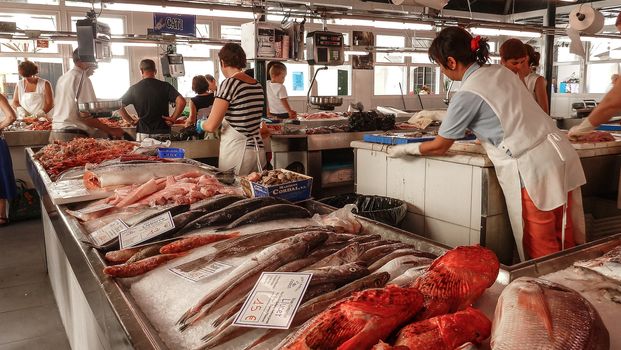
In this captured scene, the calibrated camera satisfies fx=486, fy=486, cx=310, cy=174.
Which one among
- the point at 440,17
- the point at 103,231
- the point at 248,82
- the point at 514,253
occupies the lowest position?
the point at 514,253

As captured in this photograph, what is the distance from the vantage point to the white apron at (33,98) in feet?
29.1

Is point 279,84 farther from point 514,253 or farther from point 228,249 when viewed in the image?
point 228,249

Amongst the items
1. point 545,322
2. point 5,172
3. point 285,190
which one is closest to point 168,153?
point 285,190

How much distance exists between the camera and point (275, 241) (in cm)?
182

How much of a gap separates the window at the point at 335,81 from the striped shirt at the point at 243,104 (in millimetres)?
11433

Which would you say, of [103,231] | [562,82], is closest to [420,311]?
[103,231]

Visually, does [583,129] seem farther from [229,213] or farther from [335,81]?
[335,81]

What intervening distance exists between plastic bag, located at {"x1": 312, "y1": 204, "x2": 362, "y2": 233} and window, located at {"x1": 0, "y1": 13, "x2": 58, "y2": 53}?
1159 cm

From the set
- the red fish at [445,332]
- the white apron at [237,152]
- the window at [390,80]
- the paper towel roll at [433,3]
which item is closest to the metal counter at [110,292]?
the red fish at [445,332]

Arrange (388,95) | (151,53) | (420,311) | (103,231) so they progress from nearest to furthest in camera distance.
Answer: (420,311) → (103,231) → (151,53) → (388,95)

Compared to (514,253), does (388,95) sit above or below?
above

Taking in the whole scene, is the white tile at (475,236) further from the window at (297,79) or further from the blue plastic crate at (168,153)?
the window at (297,79)

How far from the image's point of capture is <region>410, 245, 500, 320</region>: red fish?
1.22 meters

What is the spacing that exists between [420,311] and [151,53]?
42.4 ft
